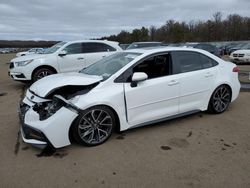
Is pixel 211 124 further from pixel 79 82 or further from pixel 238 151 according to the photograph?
pixel 79 82

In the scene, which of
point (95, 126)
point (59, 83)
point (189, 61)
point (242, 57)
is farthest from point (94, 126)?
point (242, 57)

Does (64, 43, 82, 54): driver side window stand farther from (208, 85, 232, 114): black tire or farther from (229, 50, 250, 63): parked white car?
(229, 50, 250, 63): parked white car

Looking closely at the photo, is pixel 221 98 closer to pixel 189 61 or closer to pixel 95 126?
pixel 189 61

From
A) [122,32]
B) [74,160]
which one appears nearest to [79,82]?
[74,160]

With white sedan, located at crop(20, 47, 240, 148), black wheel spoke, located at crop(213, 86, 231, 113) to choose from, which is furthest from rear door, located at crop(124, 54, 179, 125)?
black wheel spoke, located at crop(213, 86, 231, 113)

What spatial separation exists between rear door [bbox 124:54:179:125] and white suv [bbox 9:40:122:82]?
5.27 metres

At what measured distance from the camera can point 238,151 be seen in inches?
155

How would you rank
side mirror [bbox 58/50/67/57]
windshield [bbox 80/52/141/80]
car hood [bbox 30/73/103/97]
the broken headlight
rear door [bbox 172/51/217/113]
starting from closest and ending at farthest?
the broken headlight
car hood [bbox 30/73/103/97]
windshield [bbox 80/52/141/80]
rear door [bbox 172/51/217/113]
side mirror [bbox 58/50/67/57]

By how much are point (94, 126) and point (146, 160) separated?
99 centimetres

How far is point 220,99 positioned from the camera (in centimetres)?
572

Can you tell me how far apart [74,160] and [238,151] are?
2386 mm

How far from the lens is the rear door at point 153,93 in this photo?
446cm

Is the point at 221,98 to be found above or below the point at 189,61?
below

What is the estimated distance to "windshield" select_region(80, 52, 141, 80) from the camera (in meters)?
4.73
